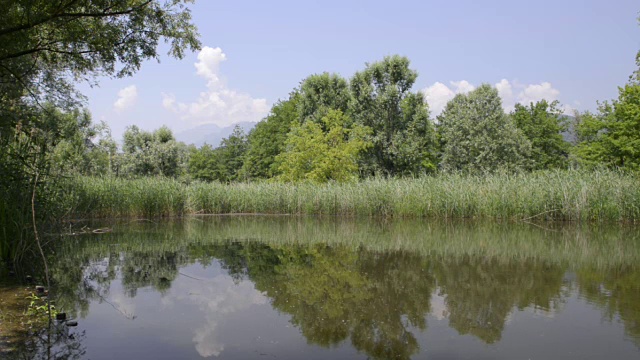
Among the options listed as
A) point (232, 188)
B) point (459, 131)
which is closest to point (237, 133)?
point (459, 131)

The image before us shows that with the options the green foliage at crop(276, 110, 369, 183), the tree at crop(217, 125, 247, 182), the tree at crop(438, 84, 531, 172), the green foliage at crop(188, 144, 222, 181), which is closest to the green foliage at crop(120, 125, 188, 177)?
the green foliage at crop(276, 110, 369, 183)

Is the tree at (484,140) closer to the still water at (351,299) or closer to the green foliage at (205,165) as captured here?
the still water at (351,299)

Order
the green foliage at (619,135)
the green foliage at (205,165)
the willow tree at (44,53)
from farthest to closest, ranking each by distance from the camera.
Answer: the green foliage at (205,165)
the green foliage at (619,135)
the willow tree at (44,53)

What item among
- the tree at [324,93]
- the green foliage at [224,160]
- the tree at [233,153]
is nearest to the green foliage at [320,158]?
the tree at [324,93]

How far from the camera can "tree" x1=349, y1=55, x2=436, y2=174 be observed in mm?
34406

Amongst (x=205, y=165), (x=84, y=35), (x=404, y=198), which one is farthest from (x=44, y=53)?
(x=205, y=165)

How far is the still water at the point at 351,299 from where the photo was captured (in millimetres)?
4273

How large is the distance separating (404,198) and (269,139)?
3175 cm

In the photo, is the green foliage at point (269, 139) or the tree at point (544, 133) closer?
the tree at point (544, 133)

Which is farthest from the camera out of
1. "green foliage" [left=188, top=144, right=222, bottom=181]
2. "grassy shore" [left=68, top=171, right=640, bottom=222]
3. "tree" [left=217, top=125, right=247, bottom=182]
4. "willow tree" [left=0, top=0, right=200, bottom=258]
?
"green foliage" [left=188, top=144, right=222, bottom=181]

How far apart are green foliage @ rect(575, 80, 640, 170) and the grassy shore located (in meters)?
10.0

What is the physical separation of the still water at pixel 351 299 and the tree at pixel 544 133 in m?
33.4

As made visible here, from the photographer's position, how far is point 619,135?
2742cm

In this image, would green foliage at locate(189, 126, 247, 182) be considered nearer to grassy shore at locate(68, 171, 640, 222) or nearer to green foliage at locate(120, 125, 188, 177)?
green foliage at locate(120, 125, 188, 177)
